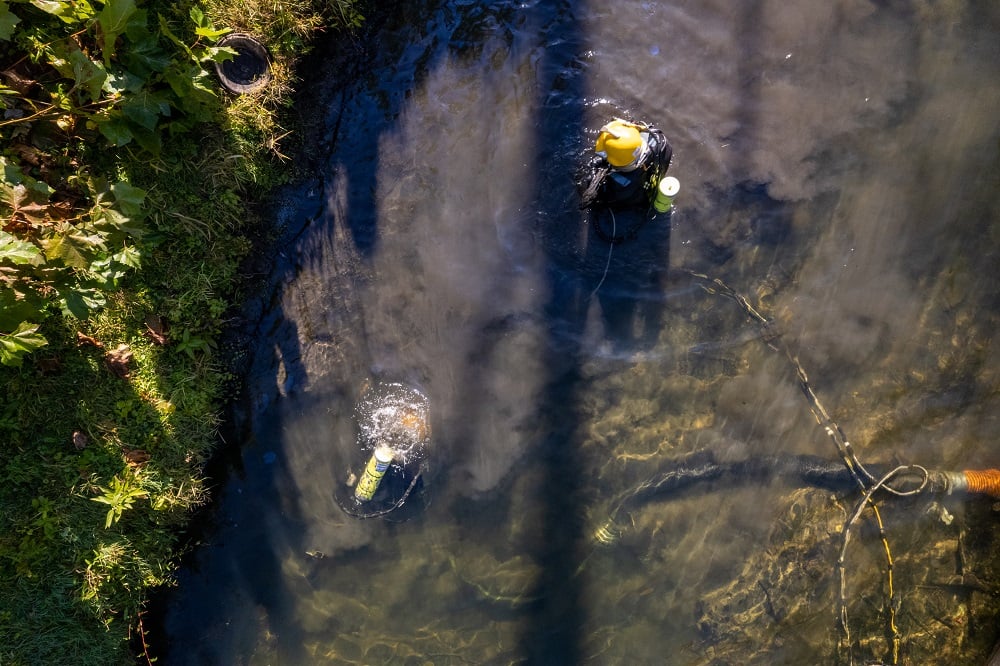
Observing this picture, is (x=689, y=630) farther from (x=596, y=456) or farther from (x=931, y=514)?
(x=931, y=514)

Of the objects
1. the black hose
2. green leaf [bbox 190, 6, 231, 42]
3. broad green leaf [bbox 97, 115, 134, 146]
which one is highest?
green leaf [bbox 190, 6, 231, 42]

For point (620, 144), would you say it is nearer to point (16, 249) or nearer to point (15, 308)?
point (16, 249)

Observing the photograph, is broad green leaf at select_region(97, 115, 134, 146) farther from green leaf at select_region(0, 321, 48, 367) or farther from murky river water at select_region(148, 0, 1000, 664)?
green leaf at select_region(0, 321, 48, 367)

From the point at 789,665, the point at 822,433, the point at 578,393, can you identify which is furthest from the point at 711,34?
the point at 789,665

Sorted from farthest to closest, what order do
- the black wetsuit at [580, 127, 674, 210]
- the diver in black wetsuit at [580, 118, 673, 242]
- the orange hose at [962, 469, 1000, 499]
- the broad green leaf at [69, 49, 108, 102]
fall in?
the orange hose at [962, 469, 1000, 499]
the black wetsuit at [580, 127, 674, 210]
the diver in black wetsuit at [580, 118, 673, 242]
the broad green leaf at [69, 49, 108, 102]

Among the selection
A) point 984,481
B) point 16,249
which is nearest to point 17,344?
point 16,249

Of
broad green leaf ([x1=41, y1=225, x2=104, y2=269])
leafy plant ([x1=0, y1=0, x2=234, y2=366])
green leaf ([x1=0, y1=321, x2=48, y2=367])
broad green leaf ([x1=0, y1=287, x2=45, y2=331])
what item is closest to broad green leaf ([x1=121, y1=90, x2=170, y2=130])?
leafy plant ([x1=0, y1=0, x2=234, y2=366])
